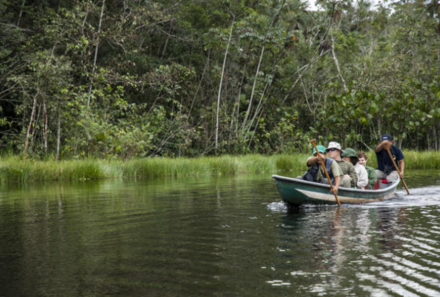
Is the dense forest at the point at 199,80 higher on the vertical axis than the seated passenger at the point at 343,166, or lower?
higher

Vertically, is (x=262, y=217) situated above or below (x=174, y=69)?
below

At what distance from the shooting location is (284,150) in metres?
26.0

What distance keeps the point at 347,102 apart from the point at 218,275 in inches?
833

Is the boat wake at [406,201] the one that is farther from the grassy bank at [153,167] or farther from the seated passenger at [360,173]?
the grassy bank at [153,167]

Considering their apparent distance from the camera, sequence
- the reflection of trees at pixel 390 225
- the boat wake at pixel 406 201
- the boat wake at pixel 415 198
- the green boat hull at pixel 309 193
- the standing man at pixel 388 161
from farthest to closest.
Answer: the standing man at pixel 388 161 < the boat wake at pixel 415 198 < the boat wake at pixel 406 201 < the green boat hull at pixel 309 193 < the reflection of trees at pixel 390 225

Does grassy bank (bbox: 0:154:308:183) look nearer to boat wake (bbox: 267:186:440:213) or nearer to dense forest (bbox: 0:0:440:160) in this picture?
dense forest (bbox: 0:0:440:160)

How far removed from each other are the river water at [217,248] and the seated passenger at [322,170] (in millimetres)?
555

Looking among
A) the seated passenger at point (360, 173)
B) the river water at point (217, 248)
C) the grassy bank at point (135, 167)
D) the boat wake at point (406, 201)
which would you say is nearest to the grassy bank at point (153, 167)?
the grassy bank at point (135, 167)

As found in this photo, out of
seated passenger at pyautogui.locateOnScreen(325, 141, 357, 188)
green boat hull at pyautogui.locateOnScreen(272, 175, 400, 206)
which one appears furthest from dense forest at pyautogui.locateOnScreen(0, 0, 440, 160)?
green boat hull at pyautogui.locateOnScreen(272, 175, 400, 206)

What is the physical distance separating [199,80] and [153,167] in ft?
28.3

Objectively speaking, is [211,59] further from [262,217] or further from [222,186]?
[262,217]

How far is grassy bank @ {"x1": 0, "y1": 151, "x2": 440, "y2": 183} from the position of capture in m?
16.7

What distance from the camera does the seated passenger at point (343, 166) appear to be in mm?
10505

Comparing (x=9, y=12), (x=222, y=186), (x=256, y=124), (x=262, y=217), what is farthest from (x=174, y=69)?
(x=262, y=217)
